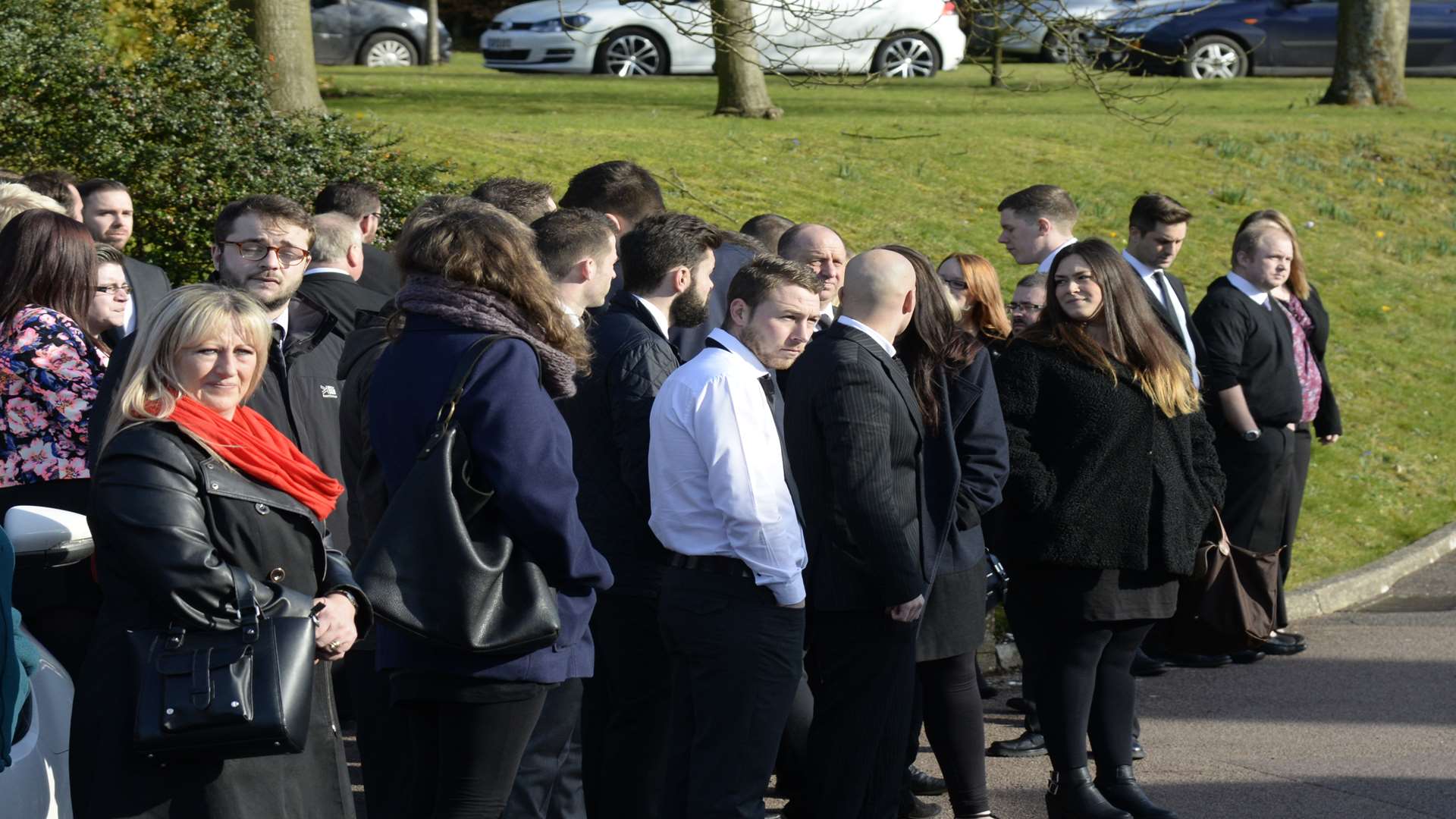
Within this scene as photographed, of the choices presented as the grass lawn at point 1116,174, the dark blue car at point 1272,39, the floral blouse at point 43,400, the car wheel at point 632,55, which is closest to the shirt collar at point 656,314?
the floral blouse at point 43,400

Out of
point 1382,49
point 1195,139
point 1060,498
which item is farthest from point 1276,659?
point 1382,49

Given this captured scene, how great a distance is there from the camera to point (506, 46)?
2209 cm

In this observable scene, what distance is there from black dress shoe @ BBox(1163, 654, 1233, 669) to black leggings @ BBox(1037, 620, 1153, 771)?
238 cm

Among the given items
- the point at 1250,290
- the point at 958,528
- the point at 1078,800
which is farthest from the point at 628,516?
the point at 1250,290

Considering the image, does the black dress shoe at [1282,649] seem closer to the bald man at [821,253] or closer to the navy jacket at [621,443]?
the bald man at [821,253]

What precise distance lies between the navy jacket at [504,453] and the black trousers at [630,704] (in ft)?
3.36

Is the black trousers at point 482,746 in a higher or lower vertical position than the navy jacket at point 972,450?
lower

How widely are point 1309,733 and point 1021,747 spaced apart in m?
1.24

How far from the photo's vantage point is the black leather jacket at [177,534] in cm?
344

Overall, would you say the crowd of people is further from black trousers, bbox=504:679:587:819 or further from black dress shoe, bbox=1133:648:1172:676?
black dress shoe, bbox=1133:648:1172:676

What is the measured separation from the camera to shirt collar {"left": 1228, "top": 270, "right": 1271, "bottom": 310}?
8125mm

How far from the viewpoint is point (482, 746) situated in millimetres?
3930

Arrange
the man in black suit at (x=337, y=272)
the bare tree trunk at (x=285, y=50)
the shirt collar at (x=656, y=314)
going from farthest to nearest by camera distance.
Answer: the bare tree trunk at (x=285, y=50) → the man in black suit at (x=337, y=272) → the shirt collar at (x=656, y=314)

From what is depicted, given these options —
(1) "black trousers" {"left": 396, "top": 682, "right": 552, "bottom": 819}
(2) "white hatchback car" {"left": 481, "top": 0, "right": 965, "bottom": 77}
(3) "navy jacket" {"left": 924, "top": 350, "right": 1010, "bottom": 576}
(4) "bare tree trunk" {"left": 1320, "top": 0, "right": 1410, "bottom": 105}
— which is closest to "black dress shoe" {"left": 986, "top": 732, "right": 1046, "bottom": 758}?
(3) "navy jacket" {"left": 924, "top": 350, "right": 1010, "bottom": 576}
